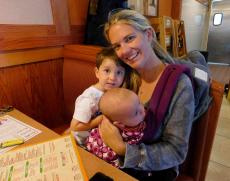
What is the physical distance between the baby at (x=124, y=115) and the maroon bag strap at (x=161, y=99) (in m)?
0.03

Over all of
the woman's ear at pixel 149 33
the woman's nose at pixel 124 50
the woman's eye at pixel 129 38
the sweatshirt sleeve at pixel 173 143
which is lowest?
the sweatshirt sleeve at pixel 173 143

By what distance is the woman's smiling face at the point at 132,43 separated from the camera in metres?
0.85

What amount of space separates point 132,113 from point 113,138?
0.12 meters

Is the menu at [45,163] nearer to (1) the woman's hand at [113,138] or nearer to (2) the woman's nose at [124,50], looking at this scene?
(1) the woman's hand at [113,138]

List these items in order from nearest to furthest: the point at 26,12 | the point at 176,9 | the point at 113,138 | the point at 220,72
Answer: the point at 113,138, the point at 26,12, the point at 176,9, the point at 220,72

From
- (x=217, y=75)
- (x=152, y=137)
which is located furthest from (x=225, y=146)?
(x=217, y=75)

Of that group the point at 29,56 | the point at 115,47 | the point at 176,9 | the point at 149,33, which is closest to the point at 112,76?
the point at 115,47

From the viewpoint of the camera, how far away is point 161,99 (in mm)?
745

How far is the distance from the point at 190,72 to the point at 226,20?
225 inches

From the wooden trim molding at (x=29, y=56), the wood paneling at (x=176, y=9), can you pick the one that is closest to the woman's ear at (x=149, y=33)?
the wooden trim molding at (x=29, y=56)

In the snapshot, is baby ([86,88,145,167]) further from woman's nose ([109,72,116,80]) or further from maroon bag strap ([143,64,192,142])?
woman's nose ([109,72,116,80])

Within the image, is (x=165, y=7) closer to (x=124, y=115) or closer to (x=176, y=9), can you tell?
(x=176, y=9)

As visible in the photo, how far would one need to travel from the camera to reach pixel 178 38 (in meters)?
2.90

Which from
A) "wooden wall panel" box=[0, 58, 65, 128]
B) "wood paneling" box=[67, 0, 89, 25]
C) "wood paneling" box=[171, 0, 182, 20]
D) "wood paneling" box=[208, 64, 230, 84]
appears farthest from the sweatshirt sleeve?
"wood paneling" box=[208, 64, 230, 84]
